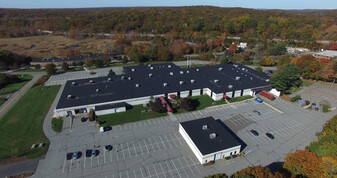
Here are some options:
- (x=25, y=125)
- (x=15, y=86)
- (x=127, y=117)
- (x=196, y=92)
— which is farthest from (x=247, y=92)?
(x=15, y=86)

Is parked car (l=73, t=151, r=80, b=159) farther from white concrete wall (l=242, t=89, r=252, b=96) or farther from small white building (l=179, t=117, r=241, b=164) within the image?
white concrete wall (l=242, t=89, r=252, b=96)

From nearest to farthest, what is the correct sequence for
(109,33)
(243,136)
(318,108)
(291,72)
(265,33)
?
(243,136)
(318,108)
(291,72)
(265,33)
(109,33)

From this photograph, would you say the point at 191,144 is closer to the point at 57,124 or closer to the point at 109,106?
the point at 109,106

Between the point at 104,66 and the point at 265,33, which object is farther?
the point at 265,33

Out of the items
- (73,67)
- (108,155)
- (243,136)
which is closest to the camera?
(108,155)

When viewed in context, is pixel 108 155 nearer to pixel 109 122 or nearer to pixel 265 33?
pixel 109 122

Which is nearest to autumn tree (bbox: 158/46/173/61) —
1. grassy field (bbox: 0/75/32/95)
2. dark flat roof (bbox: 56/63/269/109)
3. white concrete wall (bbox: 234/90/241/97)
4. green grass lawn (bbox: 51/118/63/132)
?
dark flat roof (bbox: 56/63/269/109)

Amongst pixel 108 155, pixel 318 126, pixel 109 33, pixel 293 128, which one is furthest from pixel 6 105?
pixel 109 33
